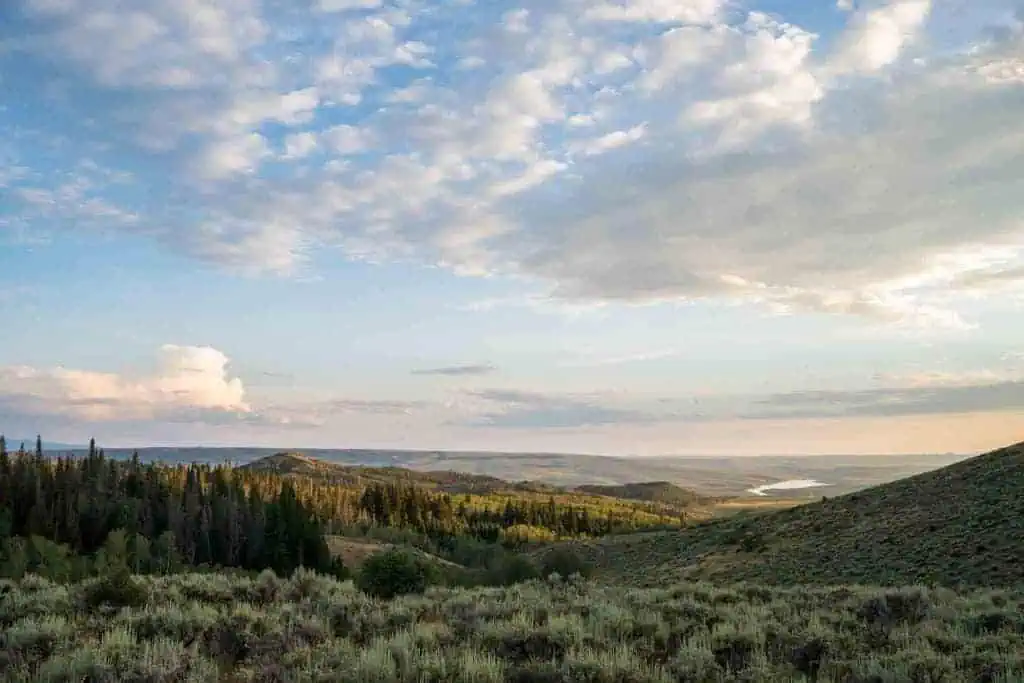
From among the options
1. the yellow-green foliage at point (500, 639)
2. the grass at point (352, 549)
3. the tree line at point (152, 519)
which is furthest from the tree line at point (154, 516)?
the yellow-green foliage at point (500, 639)

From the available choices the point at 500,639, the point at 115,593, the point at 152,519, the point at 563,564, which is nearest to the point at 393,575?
the point at 563,564

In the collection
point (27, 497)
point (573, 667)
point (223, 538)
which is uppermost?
point (573, 667)

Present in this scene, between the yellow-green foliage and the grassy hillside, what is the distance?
1828 centimetres

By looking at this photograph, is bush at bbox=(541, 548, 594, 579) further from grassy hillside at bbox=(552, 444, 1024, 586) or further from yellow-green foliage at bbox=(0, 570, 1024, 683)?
yellow-green foliage at bbox=(0, 570, 1024, 683)

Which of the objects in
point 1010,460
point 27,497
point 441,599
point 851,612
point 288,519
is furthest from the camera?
point 27,497

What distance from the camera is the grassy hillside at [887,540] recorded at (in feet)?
103

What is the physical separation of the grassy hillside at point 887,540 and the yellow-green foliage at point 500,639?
60.0 feet

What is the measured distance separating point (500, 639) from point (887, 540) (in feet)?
117

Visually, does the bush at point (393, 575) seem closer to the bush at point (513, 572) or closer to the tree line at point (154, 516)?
the bush at point (513, 572)

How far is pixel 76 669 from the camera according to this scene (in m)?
8.19

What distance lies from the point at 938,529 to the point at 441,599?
104 feet

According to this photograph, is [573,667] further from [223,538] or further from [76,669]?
[223,538]

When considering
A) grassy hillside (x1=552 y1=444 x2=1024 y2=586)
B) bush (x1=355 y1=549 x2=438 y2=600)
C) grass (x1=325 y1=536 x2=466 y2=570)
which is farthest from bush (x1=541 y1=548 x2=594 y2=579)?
grass (x1=325 y1=536 x2=466 y2=570)

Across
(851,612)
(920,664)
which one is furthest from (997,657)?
(851,612)
